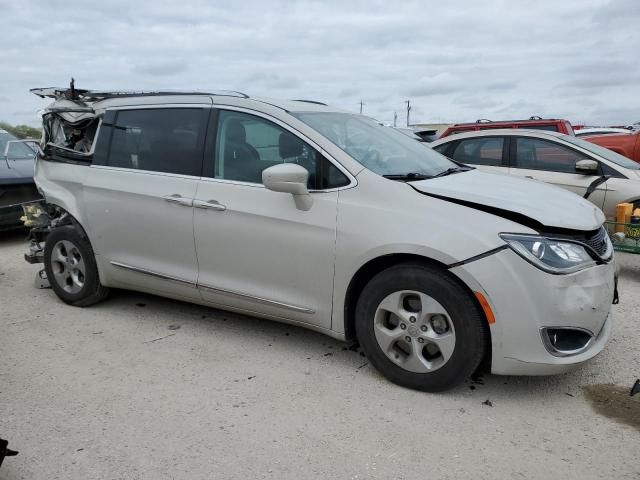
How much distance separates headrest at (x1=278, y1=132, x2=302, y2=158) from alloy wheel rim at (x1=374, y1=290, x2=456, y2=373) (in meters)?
1.14

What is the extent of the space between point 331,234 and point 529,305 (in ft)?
3.93

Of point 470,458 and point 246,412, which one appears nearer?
point 470,458

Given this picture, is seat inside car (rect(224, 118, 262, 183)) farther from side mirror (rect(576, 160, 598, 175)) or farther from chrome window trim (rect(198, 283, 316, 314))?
side mirror (rect(576, 160, 598, 175))

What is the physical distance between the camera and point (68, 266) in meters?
4.77

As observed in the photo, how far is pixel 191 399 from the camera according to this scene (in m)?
3.28

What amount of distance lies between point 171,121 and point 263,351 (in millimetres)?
1844

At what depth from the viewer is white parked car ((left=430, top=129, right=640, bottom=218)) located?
6.27 metres

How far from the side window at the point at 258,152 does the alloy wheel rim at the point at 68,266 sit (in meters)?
1.66

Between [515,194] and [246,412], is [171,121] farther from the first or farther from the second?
[515,194]

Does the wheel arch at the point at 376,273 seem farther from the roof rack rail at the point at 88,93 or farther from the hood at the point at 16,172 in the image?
the hood at the point at 16,172

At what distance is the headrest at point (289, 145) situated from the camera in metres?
3.64

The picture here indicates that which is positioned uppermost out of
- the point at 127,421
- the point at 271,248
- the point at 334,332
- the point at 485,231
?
the point at 485,231

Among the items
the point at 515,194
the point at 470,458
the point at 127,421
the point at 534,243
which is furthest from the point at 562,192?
the point at 127,421

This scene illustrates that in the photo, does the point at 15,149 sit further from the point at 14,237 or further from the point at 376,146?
the point at 376,146
